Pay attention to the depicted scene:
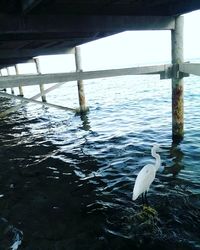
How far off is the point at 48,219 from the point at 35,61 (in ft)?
48.6

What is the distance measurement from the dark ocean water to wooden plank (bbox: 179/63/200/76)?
2.29 meters

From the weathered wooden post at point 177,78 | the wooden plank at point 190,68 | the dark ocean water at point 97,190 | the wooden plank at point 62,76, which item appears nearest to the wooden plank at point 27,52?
the dark ocean water at point 97,190

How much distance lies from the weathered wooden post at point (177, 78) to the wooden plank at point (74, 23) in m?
0.22

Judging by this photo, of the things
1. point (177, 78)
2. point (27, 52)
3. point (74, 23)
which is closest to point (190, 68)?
point (177, 78)

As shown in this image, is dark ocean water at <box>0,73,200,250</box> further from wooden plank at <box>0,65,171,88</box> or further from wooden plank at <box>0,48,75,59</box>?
wooden plank at <box>0,48,75,59</box>

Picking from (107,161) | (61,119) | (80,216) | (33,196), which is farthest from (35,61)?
(80,216)

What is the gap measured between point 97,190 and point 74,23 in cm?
403

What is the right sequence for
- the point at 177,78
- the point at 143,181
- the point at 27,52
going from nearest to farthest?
the point at 143,181 → the point at 177,78 → the point at 27,52

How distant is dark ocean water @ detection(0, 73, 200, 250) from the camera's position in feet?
14.8

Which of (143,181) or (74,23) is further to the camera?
(74,23)

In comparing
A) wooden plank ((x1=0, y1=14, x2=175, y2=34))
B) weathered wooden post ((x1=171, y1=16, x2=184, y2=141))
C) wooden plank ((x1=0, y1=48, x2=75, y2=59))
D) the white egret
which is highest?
wooden plank ((x1=0, y1=14, x2=175, y2=34))

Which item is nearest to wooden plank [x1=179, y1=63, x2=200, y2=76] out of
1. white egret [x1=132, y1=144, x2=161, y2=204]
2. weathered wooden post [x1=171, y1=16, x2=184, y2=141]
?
weathered wooden post [x1=171, y1=16, x2=184, y2=141]

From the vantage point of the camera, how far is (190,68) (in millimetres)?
7117

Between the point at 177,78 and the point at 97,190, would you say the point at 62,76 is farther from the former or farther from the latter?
the point at 177,78
